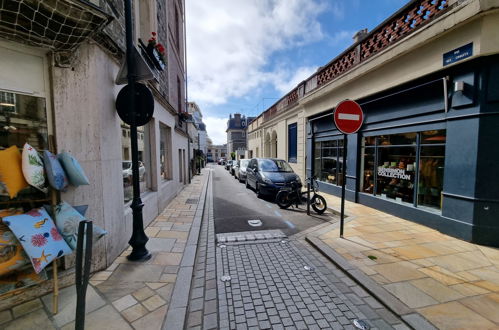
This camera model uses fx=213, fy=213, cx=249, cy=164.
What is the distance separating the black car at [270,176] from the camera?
8125mm

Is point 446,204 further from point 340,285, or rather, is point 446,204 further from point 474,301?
point 340,285

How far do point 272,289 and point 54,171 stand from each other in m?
2.97

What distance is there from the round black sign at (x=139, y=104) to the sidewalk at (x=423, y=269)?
3.91 metres

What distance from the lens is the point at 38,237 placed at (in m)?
2.11

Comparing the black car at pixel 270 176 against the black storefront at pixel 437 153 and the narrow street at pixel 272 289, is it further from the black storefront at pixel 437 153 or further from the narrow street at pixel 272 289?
the narrow street at pixel 272 289

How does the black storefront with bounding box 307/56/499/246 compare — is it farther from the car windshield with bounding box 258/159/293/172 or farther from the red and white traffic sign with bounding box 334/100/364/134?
the car windshield with bounding box 258/159/293/172

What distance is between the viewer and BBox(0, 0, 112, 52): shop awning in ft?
6.88

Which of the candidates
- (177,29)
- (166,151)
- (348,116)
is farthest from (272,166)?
(177,29)

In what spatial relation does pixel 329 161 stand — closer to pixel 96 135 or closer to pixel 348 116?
pixel 348 116

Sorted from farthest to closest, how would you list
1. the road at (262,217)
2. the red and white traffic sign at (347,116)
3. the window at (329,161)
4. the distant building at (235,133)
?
the distant building at (235,133)
the window at (329,161)
the road at (262,217)
the red and white traffic sign at (347,116)

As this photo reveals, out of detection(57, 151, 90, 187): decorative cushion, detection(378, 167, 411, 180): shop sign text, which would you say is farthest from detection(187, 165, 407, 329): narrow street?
detection(378, 167, 411, 180): shop sign text

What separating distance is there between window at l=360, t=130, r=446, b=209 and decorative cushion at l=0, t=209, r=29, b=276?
7.32 m

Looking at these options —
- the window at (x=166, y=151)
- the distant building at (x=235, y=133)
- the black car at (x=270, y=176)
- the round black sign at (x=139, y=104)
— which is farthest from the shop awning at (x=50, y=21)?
the distant building at (x=235, y=133)

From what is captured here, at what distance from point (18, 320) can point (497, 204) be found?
24.3ft
